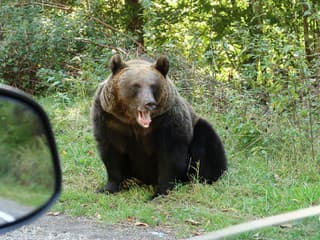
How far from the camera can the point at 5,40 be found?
43.6 feet

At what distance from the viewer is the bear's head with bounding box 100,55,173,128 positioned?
20.7ft

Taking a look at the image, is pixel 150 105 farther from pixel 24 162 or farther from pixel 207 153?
pixel 24 162

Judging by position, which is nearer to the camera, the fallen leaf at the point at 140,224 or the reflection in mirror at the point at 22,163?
the reflection in mirror at the point at 22,163

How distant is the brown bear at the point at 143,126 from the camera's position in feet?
21.0

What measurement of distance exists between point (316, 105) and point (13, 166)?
6.29 m

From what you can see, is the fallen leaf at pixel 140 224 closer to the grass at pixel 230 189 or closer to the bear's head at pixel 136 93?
the grass at pixel 230 189

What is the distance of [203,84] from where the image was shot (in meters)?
10.2

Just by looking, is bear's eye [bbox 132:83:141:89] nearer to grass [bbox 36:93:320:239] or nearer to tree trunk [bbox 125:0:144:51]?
grass [bbox 36:93:320:239]

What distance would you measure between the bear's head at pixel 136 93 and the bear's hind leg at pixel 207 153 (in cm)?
84

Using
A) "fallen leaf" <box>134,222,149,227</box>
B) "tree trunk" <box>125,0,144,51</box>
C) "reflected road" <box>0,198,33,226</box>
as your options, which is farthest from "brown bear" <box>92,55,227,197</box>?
"tree trunk" <box>125,0,144,51</box>

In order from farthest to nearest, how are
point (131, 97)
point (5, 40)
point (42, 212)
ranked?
point (5, 40) → point (131, 97) → point (42, 212)

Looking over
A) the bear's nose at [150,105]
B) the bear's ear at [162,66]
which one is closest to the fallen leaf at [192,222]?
the bear's nose at [150,105]

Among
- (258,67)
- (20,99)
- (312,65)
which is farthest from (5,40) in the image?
(20,99)

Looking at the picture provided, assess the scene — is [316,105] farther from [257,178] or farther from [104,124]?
[104,124]
